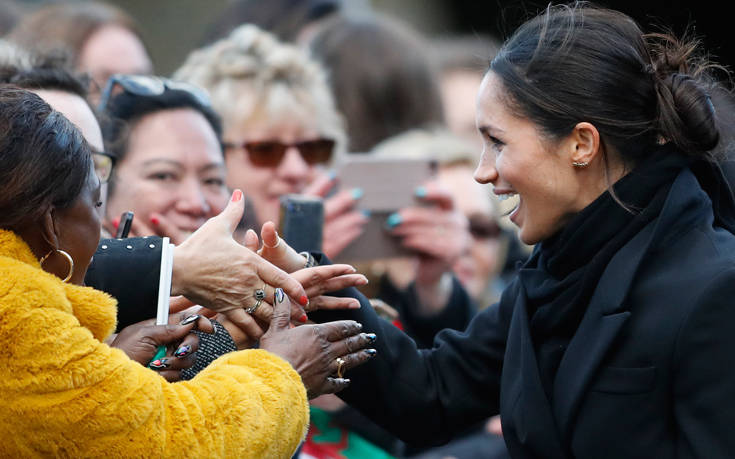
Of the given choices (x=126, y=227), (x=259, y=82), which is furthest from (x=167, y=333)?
(x=259, y=82)

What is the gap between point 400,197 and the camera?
3916 millimetres

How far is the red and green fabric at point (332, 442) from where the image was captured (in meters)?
3.27

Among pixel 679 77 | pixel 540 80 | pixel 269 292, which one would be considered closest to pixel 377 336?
pixel 269 292

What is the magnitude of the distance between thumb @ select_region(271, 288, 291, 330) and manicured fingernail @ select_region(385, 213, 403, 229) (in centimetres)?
157

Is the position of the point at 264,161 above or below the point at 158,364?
below

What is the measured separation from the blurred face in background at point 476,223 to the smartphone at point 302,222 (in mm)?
1528

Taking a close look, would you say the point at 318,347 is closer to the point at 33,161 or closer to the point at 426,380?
the point at 426,380

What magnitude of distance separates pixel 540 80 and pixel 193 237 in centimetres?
92

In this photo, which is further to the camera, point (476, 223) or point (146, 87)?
point (476, 223)

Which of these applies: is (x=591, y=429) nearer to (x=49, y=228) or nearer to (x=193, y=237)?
(x=193, y=237)

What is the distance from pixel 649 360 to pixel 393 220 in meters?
1.87

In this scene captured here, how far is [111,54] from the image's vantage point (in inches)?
191

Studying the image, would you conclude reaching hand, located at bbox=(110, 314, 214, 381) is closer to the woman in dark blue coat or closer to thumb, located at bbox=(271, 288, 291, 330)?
thumb, located at bbox=(271, 288, 291, 330)

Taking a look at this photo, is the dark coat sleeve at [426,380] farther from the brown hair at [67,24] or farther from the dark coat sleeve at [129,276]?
the brown hair at [67,24]
